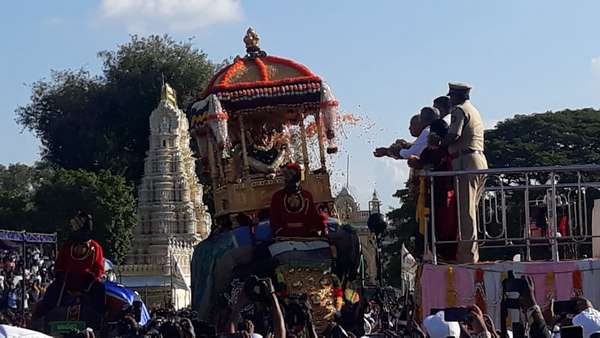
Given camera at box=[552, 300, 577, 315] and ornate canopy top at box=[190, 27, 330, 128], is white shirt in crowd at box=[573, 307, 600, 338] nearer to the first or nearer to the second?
camera at box=[552, 300, 577, 315]

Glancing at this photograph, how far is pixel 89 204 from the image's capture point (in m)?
60.4

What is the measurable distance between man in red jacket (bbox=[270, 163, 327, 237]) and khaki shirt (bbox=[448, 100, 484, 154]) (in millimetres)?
4759

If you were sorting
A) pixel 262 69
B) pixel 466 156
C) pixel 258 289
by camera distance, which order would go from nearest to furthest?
pixel 258 289, pixel 466 156, pixel 262 69

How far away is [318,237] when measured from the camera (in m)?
18.5

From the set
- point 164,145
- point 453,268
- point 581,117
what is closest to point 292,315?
point 453,268

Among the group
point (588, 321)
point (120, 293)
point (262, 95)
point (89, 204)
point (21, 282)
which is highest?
point (89, 204)

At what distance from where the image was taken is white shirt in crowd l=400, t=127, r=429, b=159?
13.6 meters

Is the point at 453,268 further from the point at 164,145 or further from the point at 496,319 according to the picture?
the point at 164,145

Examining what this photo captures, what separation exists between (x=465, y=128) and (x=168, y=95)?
173 ft

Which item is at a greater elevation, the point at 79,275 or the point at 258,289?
the point at 79,275

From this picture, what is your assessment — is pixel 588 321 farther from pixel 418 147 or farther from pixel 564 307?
pixel 418 147

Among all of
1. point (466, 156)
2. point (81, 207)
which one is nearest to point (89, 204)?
point (81, 207)

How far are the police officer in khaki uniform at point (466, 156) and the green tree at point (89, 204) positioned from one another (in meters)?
46.7

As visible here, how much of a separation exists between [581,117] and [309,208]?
4052cm
